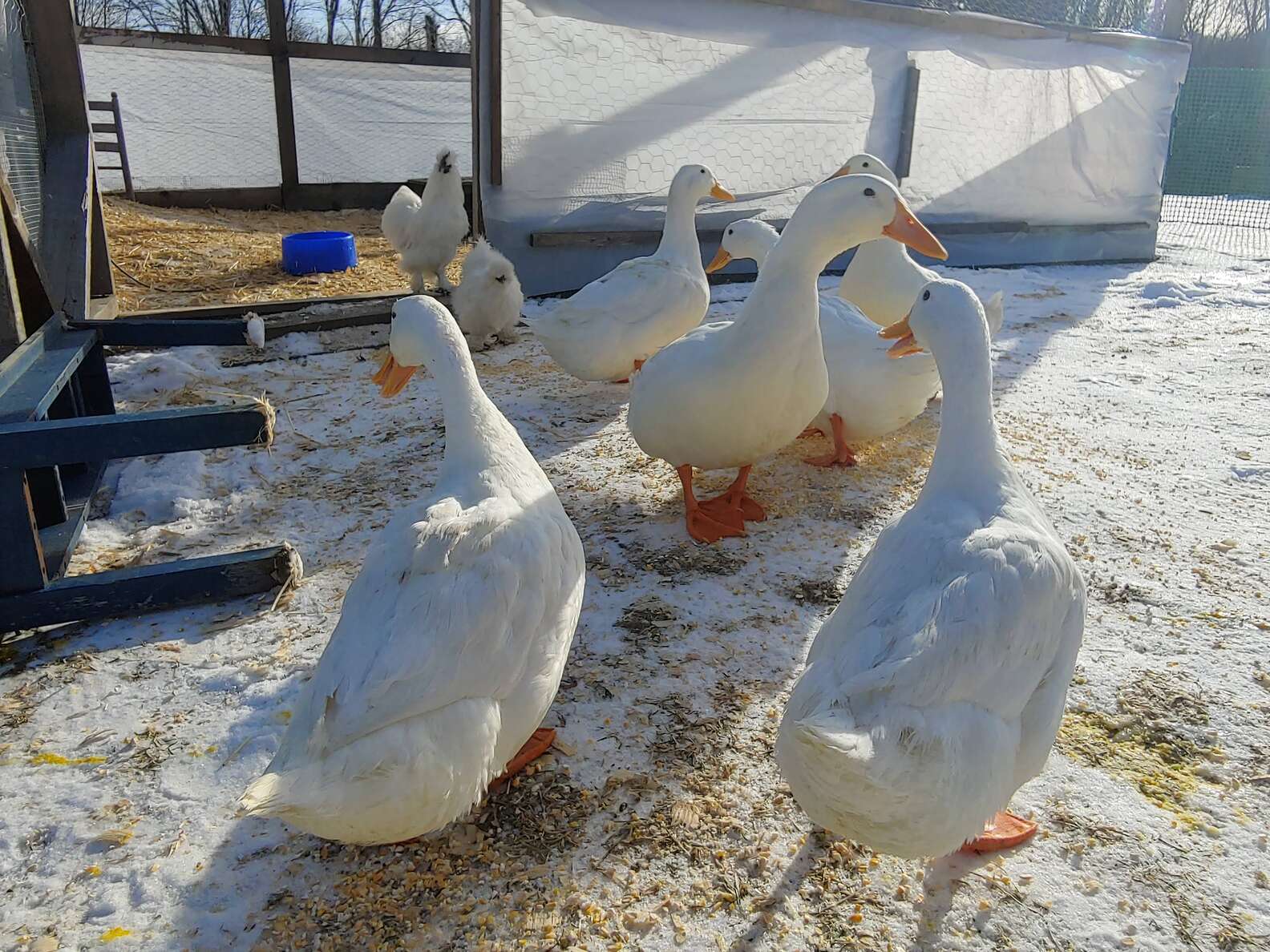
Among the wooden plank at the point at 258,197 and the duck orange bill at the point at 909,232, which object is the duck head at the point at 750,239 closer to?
the duck orange bill at the point at 909,232

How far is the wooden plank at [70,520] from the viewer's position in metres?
2.69

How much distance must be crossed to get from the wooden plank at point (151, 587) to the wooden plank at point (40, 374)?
16.0 inches

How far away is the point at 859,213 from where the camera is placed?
9.38ft

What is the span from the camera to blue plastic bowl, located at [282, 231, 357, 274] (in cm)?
662

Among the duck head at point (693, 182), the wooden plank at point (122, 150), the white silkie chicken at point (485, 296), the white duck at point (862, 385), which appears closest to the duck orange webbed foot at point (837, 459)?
the white duck at point (862, 385)

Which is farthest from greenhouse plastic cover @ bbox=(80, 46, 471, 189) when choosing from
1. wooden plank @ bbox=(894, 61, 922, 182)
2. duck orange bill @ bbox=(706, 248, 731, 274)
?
duck orange bill @ bbox=(706, 248, 731, 274)

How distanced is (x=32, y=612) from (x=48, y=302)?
5.20 ft

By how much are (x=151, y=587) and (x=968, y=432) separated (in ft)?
7.79

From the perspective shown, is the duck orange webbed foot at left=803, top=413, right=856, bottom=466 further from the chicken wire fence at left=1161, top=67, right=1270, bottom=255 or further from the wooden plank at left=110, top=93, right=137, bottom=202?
the chicken wire fence at left=1161, top=67, right=1270, bottom=255

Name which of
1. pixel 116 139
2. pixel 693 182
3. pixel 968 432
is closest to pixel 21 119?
pixel 693 182

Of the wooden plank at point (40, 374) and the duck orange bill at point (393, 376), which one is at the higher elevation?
the duck orange bill at point (393, 376)

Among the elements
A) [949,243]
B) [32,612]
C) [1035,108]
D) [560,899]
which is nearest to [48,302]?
[32,612]

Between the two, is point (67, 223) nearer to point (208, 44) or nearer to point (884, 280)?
point (884, 280)

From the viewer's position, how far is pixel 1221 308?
21.2ft
